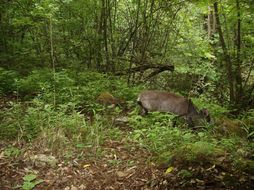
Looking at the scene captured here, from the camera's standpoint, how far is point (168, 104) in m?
7.77

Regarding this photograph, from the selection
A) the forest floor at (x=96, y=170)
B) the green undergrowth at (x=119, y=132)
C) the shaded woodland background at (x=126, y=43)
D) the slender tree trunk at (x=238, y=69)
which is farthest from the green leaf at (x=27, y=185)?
the slender tree trunk at (x=238, y=69)

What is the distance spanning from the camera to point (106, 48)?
436 inches

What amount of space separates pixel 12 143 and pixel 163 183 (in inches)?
105

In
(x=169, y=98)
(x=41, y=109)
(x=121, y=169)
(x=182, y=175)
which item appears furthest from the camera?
(x=169, y=98)

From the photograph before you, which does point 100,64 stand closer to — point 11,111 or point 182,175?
point 11,111

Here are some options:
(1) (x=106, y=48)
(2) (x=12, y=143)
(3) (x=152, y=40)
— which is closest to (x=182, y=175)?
(2) (x=12, y=143)

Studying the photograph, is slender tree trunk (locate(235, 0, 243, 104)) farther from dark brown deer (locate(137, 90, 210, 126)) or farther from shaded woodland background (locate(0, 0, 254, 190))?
dark brown deer (locate(137, 90, 210, 126))

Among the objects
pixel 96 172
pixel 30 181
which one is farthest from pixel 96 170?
pixel 30 181

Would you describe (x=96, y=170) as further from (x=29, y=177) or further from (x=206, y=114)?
(x=206, y=114)

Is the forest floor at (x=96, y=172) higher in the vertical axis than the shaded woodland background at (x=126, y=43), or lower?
lower

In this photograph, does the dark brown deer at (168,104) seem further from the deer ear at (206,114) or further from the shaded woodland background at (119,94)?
the shaded woodland background at (119,94)

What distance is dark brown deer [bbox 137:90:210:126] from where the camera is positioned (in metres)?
7.45

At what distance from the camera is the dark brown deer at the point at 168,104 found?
7.45 metres

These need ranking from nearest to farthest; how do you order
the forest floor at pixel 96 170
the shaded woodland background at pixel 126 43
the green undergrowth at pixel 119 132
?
the forest floor at pixel 96 170
the green undergrowth at pixel 119 132
the shaded woodland background at pixel 126 43
